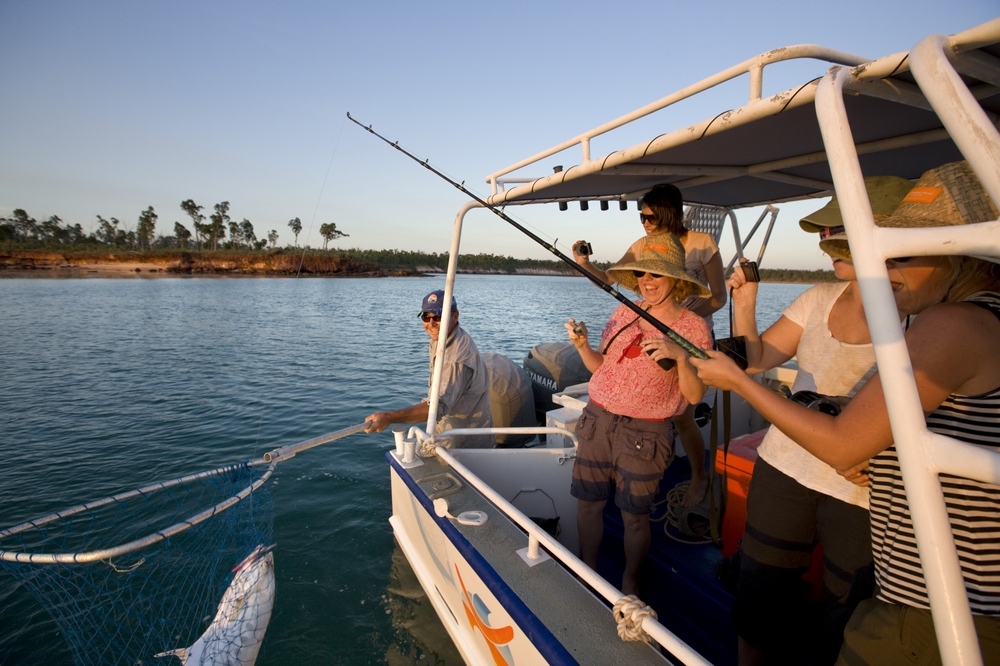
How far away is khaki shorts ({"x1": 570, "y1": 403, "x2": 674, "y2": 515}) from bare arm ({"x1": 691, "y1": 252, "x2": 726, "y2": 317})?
1259mm

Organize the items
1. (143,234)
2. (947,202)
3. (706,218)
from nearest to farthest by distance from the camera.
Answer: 1. (947,202)
2. (706,218)
3. (143,234)

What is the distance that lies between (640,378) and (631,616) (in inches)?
45.1

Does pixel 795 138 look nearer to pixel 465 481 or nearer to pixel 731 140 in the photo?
pixel 731 140

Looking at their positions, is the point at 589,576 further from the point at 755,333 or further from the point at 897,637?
the point at 755,333

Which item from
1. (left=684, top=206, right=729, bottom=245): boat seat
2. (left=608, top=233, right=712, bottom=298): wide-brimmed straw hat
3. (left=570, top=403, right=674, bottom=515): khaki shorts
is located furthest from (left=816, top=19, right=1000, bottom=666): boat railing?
(left=684, top=206, right=729, bottom=245): boat seat

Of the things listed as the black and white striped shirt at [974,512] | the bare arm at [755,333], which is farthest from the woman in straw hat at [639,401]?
the black and white striped shirt at [974,512]

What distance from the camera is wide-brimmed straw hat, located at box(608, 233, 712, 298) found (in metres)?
2.25

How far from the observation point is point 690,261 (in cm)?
330

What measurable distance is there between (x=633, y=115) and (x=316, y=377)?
1104cm

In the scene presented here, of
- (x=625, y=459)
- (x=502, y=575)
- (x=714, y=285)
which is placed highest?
(x=714, y=285)

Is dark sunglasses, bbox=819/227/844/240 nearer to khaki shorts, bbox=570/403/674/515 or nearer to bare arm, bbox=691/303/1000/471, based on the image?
bare arm, bbox=691/303/1000/471

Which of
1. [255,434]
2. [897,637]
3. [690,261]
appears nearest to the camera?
[897,637]

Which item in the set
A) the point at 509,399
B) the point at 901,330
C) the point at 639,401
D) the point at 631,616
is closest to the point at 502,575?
the point at 631,616

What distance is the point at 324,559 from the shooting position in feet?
15.0
